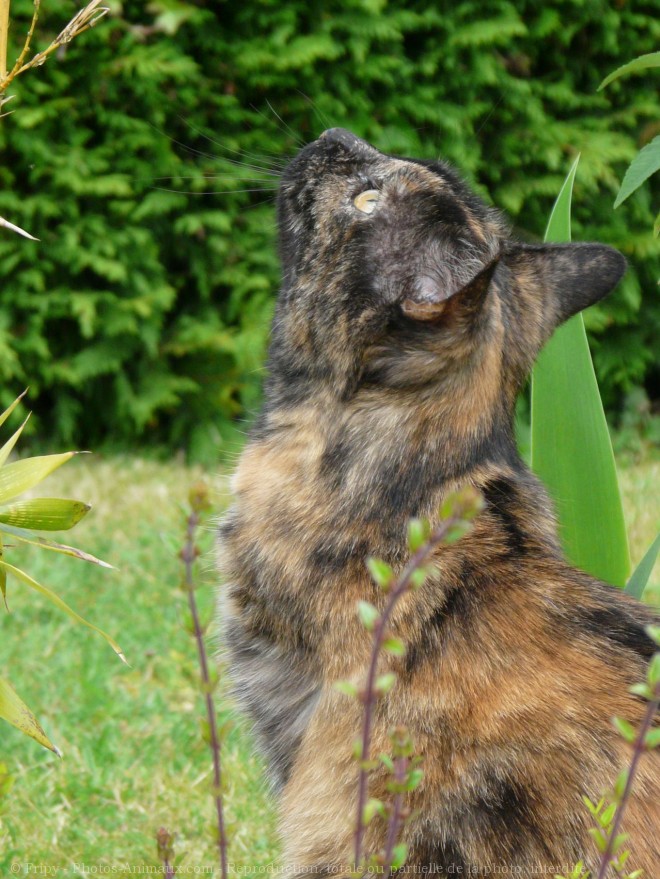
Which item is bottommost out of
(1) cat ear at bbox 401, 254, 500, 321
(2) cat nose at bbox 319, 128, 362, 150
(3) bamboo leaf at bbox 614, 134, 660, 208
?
(1) cat ear at bbox 401, 254, 500, 321

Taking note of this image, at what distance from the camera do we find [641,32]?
6074 mm

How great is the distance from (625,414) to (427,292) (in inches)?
197

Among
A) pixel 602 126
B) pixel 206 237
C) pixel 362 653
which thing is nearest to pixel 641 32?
pixel 602 126

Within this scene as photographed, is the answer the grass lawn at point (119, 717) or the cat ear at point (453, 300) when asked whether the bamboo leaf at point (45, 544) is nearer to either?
the grass lawn at point (119, 717)

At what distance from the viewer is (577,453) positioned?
7.18 ft

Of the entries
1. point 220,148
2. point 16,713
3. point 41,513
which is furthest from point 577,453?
point 220,148

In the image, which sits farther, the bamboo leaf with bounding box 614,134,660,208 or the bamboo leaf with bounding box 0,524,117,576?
the bamboo leaf with bounding box 614,134,660,208

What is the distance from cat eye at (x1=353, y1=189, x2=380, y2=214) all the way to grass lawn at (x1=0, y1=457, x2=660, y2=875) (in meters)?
0.78

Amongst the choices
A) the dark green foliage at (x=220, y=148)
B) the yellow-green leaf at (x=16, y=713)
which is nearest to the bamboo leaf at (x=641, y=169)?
the yellow-green leaf at (x=16, y=713)

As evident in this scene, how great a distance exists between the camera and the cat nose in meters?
2.15

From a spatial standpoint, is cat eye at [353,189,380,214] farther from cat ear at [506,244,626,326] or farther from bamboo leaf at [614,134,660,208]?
bamboo leaf at [614,134,660,208]

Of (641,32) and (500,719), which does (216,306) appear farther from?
(500,719)

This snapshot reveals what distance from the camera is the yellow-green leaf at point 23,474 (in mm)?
1530

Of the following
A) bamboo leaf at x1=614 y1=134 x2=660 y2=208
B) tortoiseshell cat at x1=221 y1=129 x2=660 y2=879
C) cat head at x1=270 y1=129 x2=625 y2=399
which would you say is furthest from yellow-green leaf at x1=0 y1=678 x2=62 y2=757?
bamboo leaf at x1=614 y1=134 x2=660 y2=208
